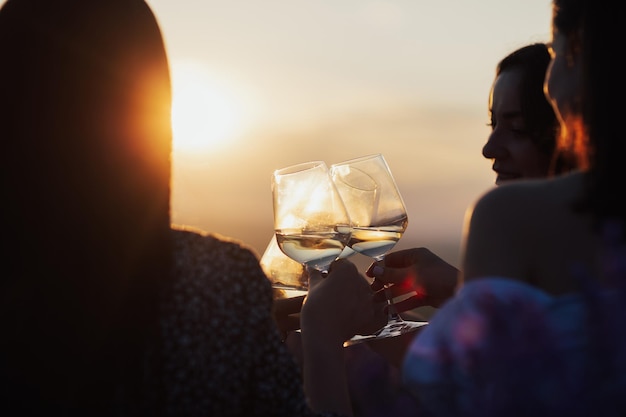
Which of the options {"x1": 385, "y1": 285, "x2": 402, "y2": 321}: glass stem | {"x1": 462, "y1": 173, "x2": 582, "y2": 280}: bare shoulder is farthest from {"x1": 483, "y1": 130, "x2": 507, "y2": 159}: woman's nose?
{"x1": 462, "y1": 173, "x2": 582, "y2": 280}: bare shoulder

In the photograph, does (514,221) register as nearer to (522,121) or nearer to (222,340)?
(222,340)

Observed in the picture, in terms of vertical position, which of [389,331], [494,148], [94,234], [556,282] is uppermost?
[494,148]

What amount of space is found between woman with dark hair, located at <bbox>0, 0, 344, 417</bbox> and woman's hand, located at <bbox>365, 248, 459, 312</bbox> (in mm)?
1322

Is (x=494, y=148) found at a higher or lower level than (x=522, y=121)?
lower

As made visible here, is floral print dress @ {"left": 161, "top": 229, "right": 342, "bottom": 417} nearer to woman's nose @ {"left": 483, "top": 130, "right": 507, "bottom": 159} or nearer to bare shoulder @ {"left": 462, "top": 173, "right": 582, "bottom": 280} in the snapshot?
bare shoulder @ {"left": 462, "top": 173, "right": 582, "bottom": 280}

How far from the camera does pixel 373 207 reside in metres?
2.88

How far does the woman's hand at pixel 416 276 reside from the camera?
2.98 m

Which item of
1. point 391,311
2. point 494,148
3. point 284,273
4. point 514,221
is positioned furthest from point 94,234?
point 494,148

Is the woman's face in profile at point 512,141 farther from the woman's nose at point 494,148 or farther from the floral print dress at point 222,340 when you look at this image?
the floral print dress at point 222,340

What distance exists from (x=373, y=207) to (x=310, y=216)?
339 mm

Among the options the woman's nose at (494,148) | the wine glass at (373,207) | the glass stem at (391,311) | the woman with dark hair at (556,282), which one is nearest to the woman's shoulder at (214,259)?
the woman with dark hair at (556,282)

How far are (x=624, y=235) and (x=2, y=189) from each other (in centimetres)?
125

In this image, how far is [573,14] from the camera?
1559mm

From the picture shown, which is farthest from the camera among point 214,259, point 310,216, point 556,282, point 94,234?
point 310,216
